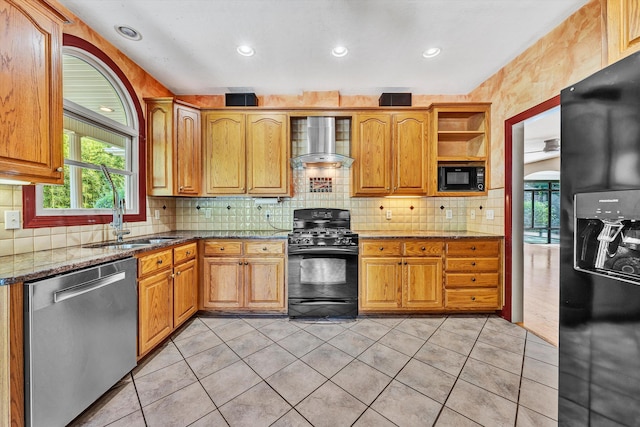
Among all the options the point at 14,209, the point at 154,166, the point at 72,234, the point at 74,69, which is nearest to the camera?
the point at 14,209

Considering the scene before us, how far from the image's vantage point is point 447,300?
108 inches

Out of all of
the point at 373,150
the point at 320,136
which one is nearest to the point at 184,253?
the point at 320,136

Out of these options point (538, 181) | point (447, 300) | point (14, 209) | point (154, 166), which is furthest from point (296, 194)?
point (538, 181)

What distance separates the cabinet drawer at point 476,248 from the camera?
109 inches

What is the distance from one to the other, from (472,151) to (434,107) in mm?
795

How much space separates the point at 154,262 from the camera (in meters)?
2.04

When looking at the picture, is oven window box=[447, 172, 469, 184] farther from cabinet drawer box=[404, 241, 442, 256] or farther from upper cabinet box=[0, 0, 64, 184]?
Result: upper cabinet box=[0, 0, 64, 184]

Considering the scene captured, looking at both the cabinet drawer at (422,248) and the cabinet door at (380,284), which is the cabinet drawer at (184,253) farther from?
the cabinet drawer at (422,248)

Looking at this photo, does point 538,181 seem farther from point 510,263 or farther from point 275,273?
point 275,273

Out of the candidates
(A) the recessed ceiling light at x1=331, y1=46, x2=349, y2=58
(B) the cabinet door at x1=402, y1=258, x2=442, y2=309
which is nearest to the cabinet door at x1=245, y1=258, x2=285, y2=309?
(B) the cabinet door at x1=402, y1=258, x2=442, y2=309

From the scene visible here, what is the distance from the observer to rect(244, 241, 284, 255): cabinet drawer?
278cm

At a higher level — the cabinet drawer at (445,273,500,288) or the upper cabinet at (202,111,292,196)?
the upper cabinet at (202,111,292,196)

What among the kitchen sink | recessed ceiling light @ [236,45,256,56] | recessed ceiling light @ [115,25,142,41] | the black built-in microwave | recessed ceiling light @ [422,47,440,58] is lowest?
the kitchen sink

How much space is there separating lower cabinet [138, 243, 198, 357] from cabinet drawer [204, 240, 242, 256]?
141 mm
